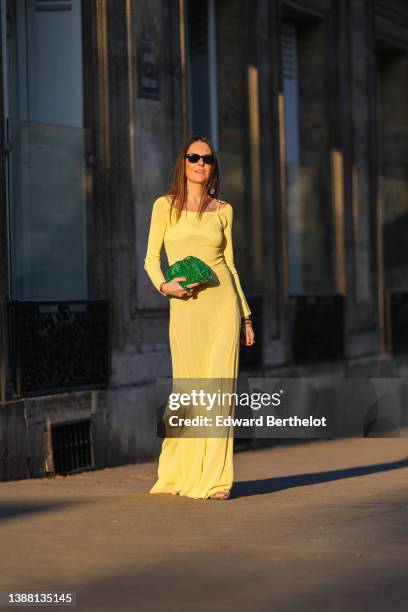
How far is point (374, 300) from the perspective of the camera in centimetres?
2022

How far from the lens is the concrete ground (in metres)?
5.75

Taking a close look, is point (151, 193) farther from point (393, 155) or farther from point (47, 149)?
point (393, 155)

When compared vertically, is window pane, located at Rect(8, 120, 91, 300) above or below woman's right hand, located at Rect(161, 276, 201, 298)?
above

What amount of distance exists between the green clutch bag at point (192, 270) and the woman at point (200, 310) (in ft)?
0.25

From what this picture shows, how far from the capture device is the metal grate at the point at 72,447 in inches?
494

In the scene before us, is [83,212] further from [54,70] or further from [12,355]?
[12,355]

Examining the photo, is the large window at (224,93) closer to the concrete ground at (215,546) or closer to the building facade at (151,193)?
the building facade at (151,193)

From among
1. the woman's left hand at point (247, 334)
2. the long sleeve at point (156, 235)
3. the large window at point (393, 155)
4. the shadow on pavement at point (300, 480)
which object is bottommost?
the shadow on pavement at point (300, 480)

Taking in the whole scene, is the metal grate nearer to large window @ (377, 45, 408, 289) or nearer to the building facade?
the building facade

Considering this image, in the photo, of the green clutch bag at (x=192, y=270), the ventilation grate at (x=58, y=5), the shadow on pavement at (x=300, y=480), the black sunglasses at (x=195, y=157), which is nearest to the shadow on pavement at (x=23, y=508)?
the shadow on pavement at (x=300, y=480)

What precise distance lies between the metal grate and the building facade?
0.02 metres

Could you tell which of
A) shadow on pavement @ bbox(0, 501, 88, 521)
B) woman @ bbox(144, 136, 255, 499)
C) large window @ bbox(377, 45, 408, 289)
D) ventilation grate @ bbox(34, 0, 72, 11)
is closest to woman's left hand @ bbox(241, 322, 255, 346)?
woman @ bbox(144, 136, 255, 499)

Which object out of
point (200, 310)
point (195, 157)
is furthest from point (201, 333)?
point (195, 157)

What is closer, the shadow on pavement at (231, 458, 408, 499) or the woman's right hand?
the woman's right hand
